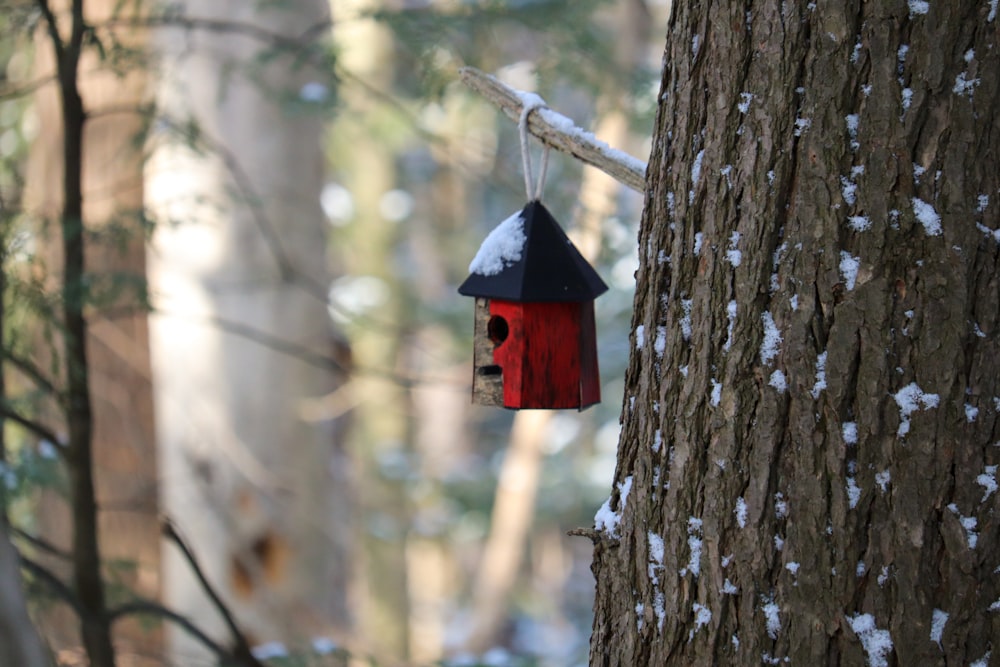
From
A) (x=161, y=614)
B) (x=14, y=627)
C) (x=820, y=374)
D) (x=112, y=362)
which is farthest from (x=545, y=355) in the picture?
(x=112, y=362)

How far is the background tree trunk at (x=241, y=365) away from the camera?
4371 millimetres

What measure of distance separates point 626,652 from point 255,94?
373cm

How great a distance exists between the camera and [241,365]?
445 cm

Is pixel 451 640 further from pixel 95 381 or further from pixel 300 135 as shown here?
pixel 300 135

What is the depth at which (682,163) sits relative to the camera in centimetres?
149

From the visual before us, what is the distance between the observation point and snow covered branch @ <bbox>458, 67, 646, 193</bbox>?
5.78ft

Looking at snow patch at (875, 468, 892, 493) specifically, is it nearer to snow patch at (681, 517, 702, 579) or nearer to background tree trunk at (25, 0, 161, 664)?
snow patch at (681, 517, 702, 579)

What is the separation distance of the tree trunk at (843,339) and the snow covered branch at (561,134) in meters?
0.31

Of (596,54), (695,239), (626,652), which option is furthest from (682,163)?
(596,54)

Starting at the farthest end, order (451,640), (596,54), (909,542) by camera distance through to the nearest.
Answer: (451,640), (596,54), (909,542)

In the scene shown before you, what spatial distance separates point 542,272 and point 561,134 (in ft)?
0.91

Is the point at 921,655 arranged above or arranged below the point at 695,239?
below

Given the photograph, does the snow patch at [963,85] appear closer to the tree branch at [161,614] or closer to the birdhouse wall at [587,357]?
the birdhouse wall at [587,357]

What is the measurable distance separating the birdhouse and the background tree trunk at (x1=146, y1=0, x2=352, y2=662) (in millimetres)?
2488
